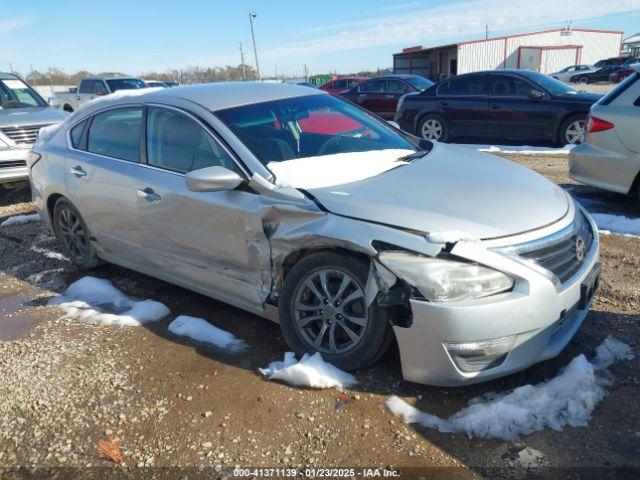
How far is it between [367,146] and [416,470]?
89.1 inches

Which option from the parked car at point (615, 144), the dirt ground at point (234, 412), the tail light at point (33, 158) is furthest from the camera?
the parked car at point (615, 144)

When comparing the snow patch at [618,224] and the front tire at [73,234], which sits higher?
the front tire at [73,234]

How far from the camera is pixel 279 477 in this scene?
2359 mm

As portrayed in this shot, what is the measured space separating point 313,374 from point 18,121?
7544mm

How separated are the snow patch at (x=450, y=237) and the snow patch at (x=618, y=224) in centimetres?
325

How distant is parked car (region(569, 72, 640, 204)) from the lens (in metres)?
5.27

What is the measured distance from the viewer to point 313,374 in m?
2.94

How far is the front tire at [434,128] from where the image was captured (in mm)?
10898

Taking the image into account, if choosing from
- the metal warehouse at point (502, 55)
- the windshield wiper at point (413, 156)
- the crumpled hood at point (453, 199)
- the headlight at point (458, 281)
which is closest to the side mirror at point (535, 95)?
the windshield wiper at point (413, 156)

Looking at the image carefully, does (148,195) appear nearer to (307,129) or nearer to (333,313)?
(307,129)

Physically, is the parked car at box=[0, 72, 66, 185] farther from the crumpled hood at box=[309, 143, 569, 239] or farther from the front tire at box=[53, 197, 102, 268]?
Answer: the crumpled hood at box=[309, 143, 569, 239]

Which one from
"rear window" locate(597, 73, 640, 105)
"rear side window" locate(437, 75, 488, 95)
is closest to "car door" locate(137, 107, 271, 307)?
"rear window" locate(597, 73, 640, 105)

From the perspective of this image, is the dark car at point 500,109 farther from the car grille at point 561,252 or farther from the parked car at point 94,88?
the parked car at point 94,88

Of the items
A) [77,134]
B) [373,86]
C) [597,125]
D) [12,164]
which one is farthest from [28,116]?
[373,86]
